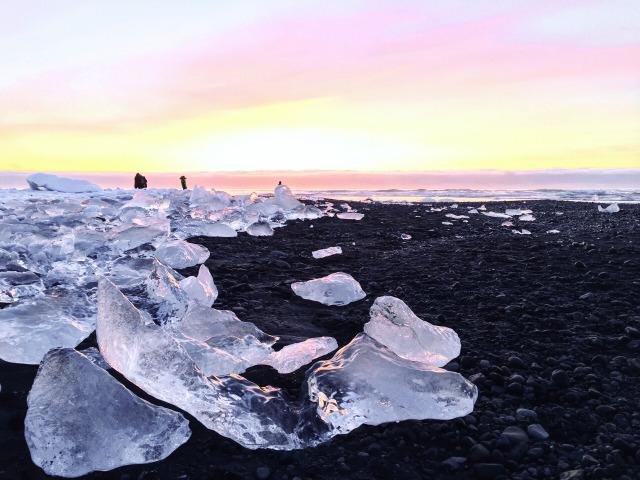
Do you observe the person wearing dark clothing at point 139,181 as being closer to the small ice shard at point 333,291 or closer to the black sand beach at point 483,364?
the black sand beach at point 483,364

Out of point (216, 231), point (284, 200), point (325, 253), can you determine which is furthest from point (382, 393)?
point (284, 200)

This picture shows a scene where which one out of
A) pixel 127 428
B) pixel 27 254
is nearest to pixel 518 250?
pixel 127 428

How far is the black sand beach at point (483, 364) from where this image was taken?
1596 millimetres

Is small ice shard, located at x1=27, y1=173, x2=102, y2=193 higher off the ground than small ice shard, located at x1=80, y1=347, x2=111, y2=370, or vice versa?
small ice shard, located at x1=27, y1=173, x2=102, y2=193

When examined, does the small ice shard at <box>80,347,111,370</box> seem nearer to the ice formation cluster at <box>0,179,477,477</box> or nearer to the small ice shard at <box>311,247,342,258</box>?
the ice formation cluster at <box>0,179,477,477</box>

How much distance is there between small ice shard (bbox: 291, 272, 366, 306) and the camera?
346 centimetres

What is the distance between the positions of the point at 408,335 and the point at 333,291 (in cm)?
105

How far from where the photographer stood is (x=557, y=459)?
63.6 inches

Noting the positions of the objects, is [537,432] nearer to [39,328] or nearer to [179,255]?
[39,328]

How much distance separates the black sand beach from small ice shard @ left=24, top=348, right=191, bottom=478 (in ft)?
0.16

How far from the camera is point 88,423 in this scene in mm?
1619

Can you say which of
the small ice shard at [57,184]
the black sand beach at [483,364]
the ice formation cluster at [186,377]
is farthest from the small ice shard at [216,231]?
the small ice shard at [57,184]

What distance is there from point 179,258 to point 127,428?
9.68 ft

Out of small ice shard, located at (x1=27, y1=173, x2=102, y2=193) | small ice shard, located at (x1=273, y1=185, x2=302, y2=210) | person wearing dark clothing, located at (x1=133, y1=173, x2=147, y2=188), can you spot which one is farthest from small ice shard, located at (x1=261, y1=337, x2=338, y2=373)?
person wearing dark clothing, located at (x1=133, y1=173, x2=147, y2=188)
